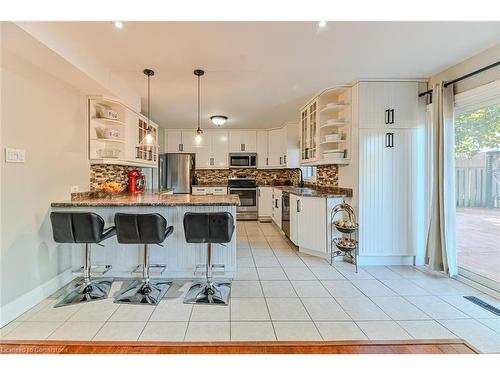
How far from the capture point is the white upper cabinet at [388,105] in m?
3.38

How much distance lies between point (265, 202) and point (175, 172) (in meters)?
2.28

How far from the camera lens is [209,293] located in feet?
8.35

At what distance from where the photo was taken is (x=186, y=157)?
6.36 meters

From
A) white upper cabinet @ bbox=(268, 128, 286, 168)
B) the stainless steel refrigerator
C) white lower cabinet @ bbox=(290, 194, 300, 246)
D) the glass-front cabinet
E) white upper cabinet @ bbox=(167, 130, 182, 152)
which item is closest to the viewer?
white lower cabinet @ bbox=(290, 194, 300, 246)

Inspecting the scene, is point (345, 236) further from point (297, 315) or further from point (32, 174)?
point (32, 174)

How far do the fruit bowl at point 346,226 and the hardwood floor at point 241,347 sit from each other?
5.18 feet

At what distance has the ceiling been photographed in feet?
7.14

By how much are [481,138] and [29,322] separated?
4.59 metres

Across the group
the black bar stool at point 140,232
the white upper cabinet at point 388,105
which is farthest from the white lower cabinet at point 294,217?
the black bar stool at point 140,232

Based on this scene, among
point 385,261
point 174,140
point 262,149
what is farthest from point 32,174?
point 262,149

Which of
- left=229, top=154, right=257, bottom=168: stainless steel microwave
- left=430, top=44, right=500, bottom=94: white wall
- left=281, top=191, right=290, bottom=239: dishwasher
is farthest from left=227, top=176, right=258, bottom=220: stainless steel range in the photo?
left=430, top=44, right=500, bottom=94: white wall

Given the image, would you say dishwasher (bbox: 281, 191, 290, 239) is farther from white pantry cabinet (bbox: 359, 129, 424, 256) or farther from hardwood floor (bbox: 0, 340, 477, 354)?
hardwood floor (bbox: 0, 340, 477, 354)

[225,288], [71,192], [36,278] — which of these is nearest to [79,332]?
[36,278]

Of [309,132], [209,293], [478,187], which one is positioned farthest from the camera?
[309,132]
